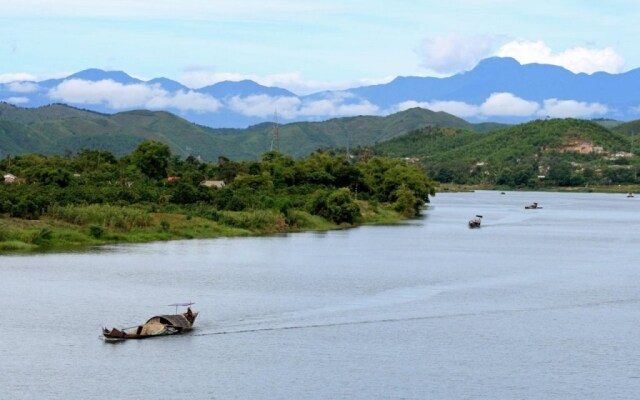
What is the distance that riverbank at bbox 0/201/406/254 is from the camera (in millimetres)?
58281

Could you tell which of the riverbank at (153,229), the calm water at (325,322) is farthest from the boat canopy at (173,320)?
the riverbank at (153,229)

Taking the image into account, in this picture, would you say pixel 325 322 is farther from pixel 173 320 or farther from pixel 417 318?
pixel 173 320

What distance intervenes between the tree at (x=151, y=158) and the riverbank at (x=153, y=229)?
25.2 meters

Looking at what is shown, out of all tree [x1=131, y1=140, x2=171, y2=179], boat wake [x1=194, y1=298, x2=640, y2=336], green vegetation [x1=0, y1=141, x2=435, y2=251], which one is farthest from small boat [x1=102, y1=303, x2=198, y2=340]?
tree [x1=131, y1=140, x2=171, y2=179]

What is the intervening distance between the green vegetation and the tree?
0.34ft

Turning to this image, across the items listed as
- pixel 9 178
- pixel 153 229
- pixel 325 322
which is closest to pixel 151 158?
pixel 9 178

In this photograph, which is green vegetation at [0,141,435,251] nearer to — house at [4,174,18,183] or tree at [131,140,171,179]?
tree at [131,140,171,179]

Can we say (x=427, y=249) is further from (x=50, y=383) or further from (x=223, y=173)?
(x=223, y=173)

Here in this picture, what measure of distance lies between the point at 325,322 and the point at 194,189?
4295 cm

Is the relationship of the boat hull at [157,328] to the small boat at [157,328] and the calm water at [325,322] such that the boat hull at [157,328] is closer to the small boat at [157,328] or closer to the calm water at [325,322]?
the small boat at [157,328]

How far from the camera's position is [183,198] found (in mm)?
77250

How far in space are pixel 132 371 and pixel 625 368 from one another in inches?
594

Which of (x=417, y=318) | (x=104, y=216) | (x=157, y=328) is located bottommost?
(x=417, y=318)

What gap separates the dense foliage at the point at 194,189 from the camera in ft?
A: 216
